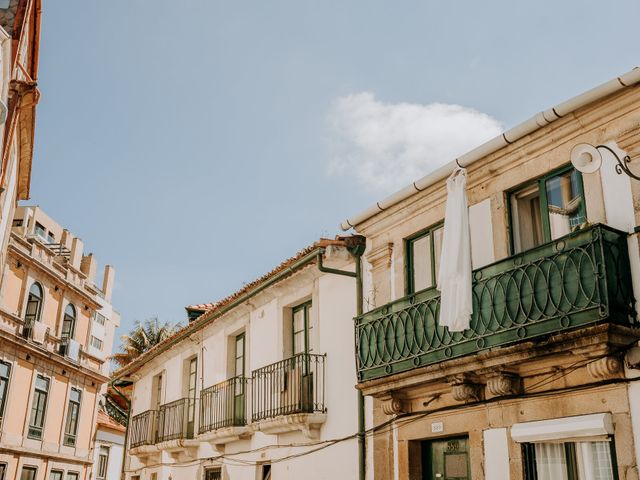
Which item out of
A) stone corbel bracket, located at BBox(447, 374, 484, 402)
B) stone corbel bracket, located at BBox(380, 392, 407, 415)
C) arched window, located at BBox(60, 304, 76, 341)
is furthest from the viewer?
arched window, located at BBox(60, 304, 76, 341)

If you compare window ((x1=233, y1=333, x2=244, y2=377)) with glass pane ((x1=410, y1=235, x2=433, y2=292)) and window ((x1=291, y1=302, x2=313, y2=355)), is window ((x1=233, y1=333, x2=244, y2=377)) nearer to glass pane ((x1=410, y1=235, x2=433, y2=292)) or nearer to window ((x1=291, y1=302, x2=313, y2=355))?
window ((x1=291, y1=302, x2=313, y2=355))

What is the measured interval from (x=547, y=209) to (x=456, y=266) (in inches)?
48.5

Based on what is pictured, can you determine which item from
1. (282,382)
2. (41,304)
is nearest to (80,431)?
(41,304)

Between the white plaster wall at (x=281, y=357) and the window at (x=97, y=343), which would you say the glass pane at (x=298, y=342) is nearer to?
the white plaster wall at (x=281, y=357)

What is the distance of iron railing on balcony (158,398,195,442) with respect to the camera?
16250mm

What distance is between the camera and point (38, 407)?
2783cm

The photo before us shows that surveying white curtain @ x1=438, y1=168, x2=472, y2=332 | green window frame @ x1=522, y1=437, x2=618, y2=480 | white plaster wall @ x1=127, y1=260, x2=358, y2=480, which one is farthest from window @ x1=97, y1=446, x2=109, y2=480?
green window frame @ x1=522, y1=437, x2=618, y2=480

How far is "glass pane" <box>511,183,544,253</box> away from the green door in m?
2.56

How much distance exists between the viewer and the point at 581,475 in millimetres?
7324

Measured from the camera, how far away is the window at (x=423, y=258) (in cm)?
982

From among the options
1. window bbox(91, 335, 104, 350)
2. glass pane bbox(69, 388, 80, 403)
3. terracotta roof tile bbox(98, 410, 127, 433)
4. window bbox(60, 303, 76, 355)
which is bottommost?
terracotta roof tile bbox(98, 410, 127, 433)

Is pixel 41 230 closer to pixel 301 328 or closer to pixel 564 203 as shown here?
pixel 301 328

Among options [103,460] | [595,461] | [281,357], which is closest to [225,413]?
[281,357]

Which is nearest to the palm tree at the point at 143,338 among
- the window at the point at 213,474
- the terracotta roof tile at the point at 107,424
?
the terracotta roof tile at the point at 107,424
